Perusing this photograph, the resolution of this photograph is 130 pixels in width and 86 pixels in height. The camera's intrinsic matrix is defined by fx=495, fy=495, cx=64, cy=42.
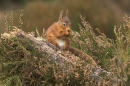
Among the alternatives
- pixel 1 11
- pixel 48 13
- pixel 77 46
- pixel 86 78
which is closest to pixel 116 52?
pixel 77 46

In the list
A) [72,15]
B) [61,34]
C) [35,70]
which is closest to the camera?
[35,70]

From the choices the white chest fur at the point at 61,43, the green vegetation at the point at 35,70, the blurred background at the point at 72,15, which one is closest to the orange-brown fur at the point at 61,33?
the white chest fur at the point at 61,43

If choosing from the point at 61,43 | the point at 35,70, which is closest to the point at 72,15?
the point at 61,43

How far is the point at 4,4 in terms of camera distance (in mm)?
30000

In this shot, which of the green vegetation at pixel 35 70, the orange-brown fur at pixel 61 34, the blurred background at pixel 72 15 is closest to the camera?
the green vegetation at pixel 35 70

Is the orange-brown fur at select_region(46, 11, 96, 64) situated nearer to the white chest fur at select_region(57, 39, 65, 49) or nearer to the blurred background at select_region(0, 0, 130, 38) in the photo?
the white chest fur at select_region(57, 39, 65, 49)

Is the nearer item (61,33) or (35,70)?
(35,70)

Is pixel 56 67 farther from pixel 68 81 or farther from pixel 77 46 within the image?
pixel 77 46

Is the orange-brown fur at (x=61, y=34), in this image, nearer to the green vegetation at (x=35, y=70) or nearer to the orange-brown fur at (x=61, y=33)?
the orange-brown fur at (x=61, y=33)

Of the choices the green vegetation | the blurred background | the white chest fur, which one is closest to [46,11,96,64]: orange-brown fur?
the white chest fur

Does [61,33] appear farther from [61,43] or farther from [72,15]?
[72,15]

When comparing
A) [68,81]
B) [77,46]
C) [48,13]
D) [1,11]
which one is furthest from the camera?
[1,11]

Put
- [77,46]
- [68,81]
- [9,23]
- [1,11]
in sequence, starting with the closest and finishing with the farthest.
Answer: [68,81] < [9,23] < [77,46] < [1,11]

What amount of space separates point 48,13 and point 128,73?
1325cm
